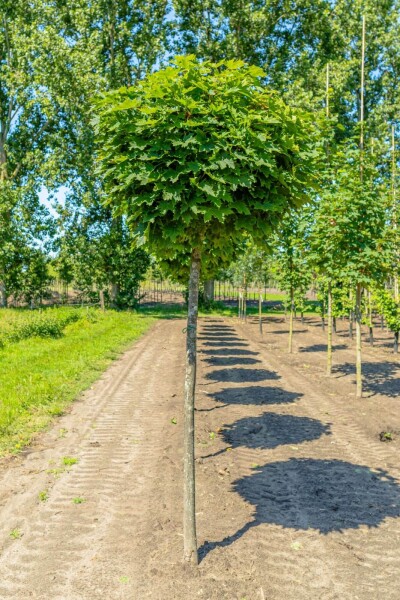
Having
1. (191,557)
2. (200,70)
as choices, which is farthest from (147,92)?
(191,557)

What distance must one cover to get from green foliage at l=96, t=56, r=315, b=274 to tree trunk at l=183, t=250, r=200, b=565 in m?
0.58

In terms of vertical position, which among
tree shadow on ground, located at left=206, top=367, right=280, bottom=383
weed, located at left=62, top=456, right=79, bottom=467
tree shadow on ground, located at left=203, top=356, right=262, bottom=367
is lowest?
weed, located at left=62, top=456, right=79, bottom=467

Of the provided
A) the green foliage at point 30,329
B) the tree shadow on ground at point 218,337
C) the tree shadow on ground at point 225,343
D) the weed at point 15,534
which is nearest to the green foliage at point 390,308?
the tree shadow on ground at point 225,343

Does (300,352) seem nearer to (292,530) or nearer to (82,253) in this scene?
(292,530)

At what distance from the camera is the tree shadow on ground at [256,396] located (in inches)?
504

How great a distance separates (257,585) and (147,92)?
5.02m

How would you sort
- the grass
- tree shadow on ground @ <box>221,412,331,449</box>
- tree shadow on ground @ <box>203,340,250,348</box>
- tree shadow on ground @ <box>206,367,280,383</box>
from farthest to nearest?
tree shadow on ground @ <box>203,340,250,348</box>, tree shadow on ground @ <box>206,367,280,383</box>, the grass, tree shadow on ground @ <box>221,412,331,449</box>

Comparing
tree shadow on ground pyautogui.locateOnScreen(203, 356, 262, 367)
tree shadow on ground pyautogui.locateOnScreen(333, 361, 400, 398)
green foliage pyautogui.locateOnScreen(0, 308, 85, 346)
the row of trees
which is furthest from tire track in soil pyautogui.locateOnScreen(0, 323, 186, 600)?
the row of trees

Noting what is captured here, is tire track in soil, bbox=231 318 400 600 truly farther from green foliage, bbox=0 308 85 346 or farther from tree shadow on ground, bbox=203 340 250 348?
green foliage, bbox=0 308 85 346

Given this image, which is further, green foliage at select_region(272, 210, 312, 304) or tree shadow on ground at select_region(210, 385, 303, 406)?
green foliage at select_region(272, 210, 312, 304)

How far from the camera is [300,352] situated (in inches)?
869

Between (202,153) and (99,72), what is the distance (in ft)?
107

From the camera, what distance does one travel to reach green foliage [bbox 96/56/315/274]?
4883 millimetres

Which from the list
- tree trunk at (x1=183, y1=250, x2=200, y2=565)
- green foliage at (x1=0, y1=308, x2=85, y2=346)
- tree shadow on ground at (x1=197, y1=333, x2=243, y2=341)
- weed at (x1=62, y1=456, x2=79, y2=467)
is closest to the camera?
tree trunk at (x1=183, y1=250, x2=200, y2=565)
